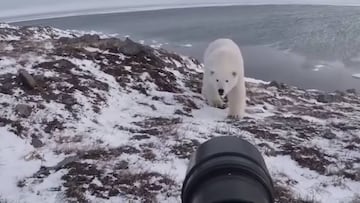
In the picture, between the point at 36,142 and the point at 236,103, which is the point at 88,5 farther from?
the point at 36,142

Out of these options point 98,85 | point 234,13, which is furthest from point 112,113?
point 234,13

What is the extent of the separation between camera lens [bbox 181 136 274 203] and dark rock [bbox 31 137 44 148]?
165 inches

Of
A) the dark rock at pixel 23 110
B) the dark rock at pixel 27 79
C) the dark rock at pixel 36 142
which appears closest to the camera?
the dark rock at pixel 36 142

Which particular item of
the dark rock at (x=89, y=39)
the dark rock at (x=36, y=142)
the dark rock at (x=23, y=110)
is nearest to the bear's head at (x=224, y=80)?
the dark rock at (x=23, y=110)

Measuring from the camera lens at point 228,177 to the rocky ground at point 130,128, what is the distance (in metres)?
2.99

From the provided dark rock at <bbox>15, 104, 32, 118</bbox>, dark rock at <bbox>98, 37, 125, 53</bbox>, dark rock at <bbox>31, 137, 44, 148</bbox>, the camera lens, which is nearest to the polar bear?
dark rock at <bbox>98, 37, 125, 53</bbox>

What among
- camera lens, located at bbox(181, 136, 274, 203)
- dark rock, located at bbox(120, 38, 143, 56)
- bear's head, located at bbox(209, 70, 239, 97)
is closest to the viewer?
camera lens, located at bbox(181, 136, 274, 203)

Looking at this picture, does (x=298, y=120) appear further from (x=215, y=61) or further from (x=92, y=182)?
(x=92, y=182)

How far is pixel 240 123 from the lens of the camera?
6.66 metres

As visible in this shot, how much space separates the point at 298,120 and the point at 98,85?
2835mm

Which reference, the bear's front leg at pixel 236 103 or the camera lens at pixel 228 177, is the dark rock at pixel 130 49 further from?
the camera lens at pixel 228 177

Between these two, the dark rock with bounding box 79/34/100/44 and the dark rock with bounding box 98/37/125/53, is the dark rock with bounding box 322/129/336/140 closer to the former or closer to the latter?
the dark rock with bounding box 98/37/125/53

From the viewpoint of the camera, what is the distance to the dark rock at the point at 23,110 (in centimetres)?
568

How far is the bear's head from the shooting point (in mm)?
6902
